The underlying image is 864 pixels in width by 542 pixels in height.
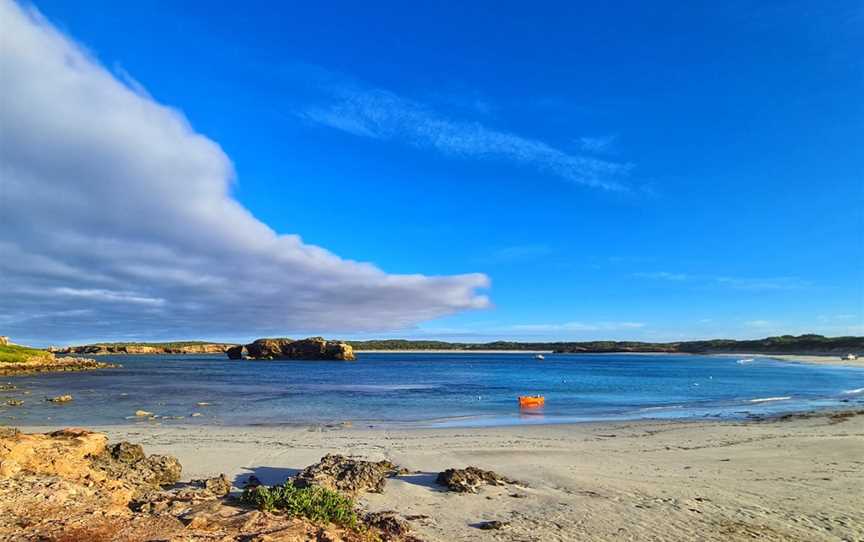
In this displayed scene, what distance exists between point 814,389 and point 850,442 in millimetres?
31956

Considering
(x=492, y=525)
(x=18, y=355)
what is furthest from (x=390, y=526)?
(x=18, y=355)

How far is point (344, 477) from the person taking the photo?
1035cm

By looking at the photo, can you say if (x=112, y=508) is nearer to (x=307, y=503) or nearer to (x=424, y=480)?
(x=307, y=503)

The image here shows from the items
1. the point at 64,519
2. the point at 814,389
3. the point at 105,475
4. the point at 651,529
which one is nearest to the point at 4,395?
the point at 105,475

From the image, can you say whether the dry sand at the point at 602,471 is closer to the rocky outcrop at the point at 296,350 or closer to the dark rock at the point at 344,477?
the dark rock at the point at 344,477

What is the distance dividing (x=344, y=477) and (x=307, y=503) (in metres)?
2.77

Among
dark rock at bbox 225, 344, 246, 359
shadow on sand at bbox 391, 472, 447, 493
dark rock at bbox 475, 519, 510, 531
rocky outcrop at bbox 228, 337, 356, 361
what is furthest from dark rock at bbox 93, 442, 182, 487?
dark rock at bbox 225, 344, 246, 359

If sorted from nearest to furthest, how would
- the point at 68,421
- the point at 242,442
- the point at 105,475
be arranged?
the point at 105,475
the point at 242,442
the point at 68,421

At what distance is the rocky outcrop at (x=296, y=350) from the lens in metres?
148

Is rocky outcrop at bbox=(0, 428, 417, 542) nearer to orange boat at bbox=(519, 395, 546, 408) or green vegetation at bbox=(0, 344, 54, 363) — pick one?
orange boat at bbox=(519, 395, 546, 408)

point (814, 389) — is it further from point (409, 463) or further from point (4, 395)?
point (4, 395)

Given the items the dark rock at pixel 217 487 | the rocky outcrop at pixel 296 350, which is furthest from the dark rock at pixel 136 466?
the rocky outcrop at pixel 296 350

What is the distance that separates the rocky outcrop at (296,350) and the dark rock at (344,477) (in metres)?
139

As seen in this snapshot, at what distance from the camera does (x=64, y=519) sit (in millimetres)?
6395
